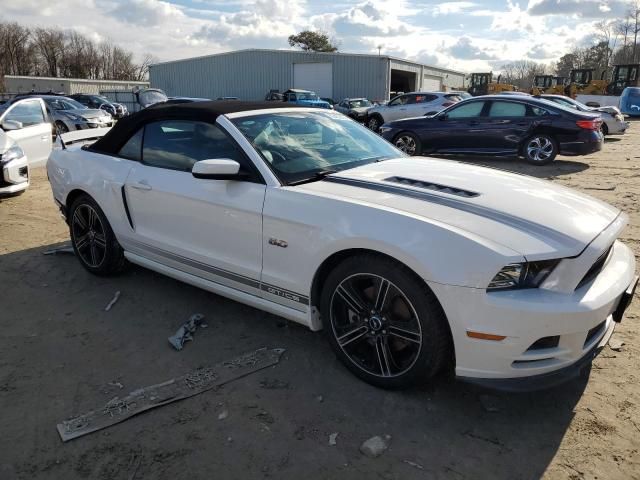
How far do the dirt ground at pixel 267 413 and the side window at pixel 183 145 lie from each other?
115 centimetres

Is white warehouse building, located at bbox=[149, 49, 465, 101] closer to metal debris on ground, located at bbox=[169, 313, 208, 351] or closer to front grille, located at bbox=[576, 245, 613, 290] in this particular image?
metal debris on ground, located at bbox=[169, 313, 208, 351]

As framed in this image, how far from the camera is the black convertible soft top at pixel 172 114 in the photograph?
12.0 feet

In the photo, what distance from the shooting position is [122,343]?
3475 mm

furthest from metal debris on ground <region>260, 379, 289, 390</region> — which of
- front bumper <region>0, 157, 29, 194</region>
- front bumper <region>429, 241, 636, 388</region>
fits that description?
front bumper <region>0, 157, 29, 194</region>

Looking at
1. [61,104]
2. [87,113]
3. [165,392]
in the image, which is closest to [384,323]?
[165,392]

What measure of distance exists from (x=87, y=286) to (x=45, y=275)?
0.57m

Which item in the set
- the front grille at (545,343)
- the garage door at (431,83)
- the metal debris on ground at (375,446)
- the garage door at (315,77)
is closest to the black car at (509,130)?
the front grille at (545,343)

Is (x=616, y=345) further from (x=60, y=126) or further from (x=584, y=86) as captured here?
(x=584, y=86)

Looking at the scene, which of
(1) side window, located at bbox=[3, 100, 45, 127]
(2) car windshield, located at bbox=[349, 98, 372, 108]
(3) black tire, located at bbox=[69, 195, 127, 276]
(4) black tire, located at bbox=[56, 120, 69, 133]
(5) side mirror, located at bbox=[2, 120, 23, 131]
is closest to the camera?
(3) black tire, located at bbox=[69, 195, 127, 276]

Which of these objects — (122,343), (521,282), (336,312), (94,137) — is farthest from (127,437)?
(94,137)

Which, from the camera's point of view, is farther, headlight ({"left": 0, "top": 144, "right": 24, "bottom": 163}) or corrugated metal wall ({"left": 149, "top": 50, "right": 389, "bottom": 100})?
corrugated metal wall ({"left": 149, "top": 50, "right": 389, "bottom": 100})

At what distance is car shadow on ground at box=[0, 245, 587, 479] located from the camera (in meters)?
2.35

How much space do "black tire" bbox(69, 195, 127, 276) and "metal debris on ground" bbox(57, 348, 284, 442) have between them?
5.90 ft

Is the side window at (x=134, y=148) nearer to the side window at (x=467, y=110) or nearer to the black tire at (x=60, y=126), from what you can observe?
the side window at (x=467, y=110)
